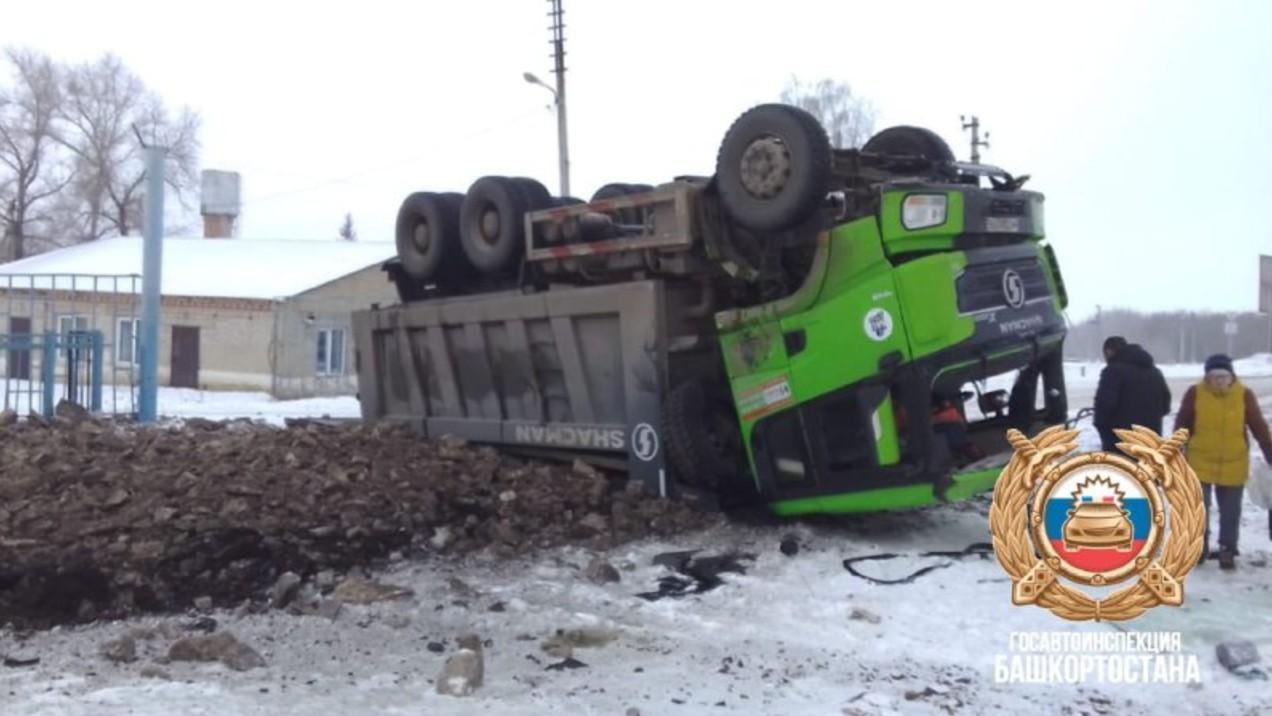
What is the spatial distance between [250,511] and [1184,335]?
226ft

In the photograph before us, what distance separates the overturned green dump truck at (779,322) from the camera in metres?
6.94

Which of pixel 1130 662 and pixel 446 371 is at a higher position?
pixel 446 371

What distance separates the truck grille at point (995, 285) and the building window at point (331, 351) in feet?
77.9

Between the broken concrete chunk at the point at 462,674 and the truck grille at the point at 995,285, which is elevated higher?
the truck grille at the point at 995,285

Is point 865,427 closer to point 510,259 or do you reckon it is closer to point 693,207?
point 693,207

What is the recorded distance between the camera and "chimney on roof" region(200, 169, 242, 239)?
4006 cm

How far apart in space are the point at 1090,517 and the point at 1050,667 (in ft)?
2.24

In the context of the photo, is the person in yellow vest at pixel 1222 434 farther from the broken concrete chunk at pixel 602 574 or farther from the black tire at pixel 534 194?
the black tire at pixel 534 194

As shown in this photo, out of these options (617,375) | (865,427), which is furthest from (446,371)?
(865,427)

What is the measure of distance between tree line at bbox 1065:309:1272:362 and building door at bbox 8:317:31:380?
49.0 meters

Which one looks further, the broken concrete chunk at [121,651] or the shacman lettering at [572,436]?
the shacman lettering at [572,436]

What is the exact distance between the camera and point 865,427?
704 centimetres

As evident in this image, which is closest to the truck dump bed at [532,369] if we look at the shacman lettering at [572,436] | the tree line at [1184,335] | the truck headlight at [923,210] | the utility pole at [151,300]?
the shacman lettering at [572,436]

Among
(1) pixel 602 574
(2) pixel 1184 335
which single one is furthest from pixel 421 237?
(2) pixel 1184 335
